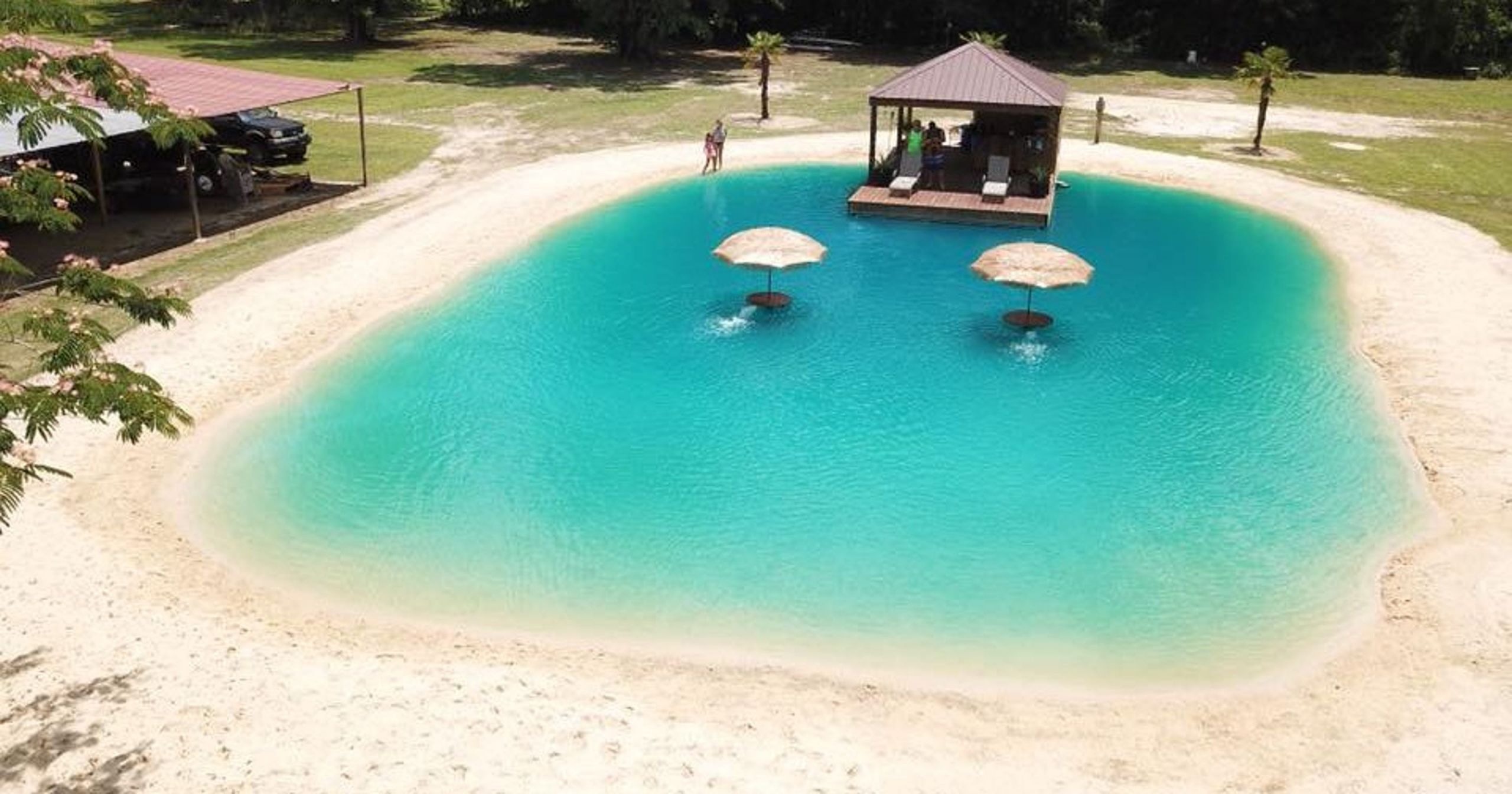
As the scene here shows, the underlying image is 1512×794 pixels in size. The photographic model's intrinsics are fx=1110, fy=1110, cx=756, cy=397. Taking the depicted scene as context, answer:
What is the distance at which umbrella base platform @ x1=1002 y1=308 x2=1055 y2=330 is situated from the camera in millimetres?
24688

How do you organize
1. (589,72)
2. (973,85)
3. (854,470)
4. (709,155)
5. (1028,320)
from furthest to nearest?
1. (589,72)
2. (709,155)
3. (973,85)
4. (1028,320)
5. (854,470)

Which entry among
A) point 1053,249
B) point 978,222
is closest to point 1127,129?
point 978,222

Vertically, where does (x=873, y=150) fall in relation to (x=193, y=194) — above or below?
above

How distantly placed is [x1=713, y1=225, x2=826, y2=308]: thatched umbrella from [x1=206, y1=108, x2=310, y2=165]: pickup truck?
17277 mm

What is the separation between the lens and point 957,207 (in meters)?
33.0

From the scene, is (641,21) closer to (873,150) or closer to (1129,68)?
(873,150)

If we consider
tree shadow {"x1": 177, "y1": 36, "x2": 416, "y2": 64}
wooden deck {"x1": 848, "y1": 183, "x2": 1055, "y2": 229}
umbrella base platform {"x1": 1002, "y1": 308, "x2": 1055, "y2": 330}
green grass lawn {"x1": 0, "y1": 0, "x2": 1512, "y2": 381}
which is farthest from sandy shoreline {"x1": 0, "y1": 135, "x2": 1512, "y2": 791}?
tree shadow {"x1": 177, "y1": 36, "x2": 416, "y2": 64}

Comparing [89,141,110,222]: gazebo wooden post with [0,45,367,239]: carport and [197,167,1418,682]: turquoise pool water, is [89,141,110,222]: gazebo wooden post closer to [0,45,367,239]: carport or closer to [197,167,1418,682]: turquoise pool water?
[0,45,367,239]: carport

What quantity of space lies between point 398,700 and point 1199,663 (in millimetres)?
9522

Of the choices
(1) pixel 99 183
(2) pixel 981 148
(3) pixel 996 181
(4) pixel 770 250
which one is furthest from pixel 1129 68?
(1) pixel 99 183

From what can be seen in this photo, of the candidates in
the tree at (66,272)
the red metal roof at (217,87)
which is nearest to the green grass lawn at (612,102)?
the red metal roof at (217,87)

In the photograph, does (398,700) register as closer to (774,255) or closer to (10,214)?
(10,214)

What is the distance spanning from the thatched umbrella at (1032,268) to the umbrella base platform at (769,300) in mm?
4443

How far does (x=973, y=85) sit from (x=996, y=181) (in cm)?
302
